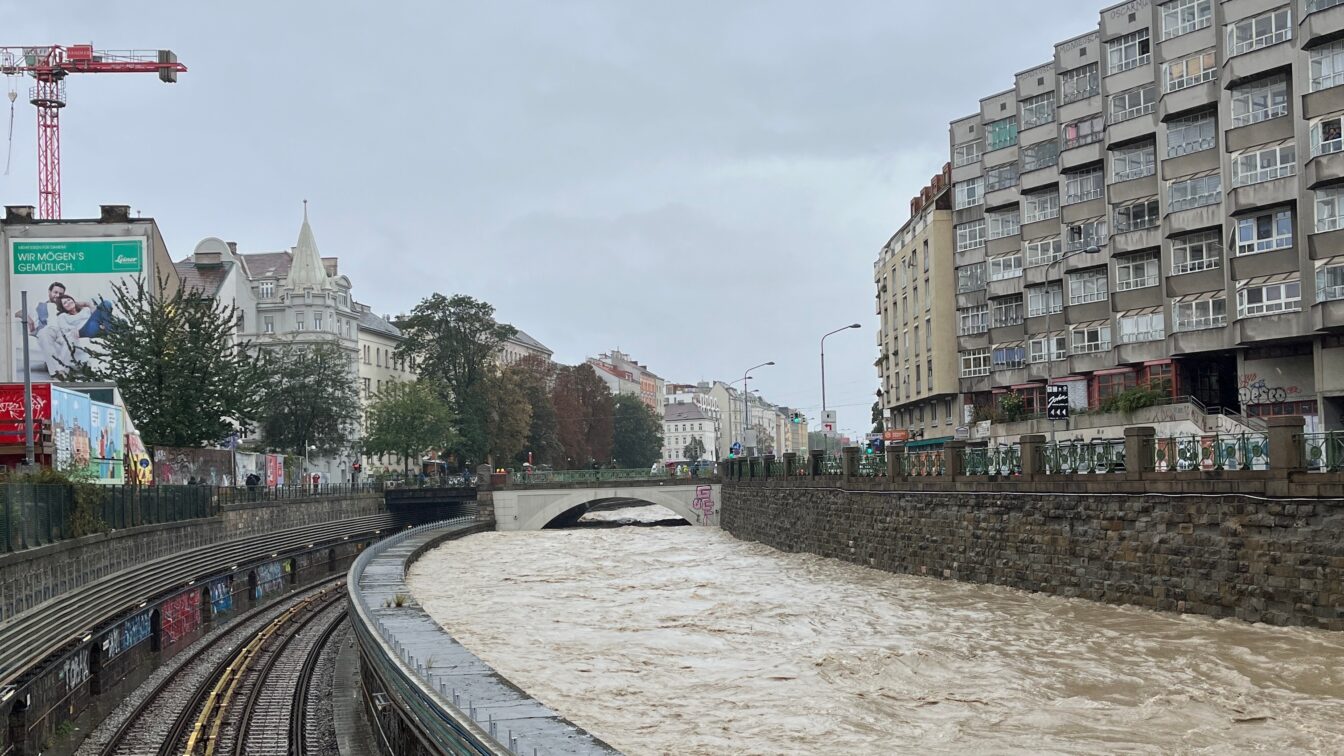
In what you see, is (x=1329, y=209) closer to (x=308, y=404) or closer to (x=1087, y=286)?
(x=1087, y=286)

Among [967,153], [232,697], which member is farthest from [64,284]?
[232,697]

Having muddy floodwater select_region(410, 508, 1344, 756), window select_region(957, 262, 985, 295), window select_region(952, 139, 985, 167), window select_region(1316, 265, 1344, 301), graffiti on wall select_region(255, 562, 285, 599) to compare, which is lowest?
graffiti on wall select_region(255, 562, 285, 599)

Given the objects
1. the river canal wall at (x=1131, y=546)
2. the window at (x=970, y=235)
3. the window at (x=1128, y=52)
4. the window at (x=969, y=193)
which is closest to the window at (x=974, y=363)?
the window at (x=970, y=235)

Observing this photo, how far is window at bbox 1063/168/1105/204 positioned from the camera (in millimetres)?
64812

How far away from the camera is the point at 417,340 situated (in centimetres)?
11675

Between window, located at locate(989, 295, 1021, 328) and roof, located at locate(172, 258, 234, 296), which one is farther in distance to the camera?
roof, located at locate(172, 258, 234, 296)

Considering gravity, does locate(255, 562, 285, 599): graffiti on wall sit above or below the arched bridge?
below

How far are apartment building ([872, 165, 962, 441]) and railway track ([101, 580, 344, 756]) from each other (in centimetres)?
4300

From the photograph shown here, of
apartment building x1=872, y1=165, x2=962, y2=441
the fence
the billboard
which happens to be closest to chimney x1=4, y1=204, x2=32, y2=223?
the billboard

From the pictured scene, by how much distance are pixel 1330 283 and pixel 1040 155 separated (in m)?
25.8

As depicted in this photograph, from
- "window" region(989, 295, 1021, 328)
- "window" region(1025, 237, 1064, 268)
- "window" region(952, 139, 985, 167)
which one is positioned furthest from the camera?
"window" region(952, 139, 985, 167)

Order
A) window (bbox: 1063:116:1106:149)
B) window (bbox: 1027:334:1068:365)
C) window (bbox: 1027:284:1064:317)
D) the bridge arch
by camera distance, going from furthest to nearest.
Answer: the bridge arch
window (bbox: 1027:284:1064:317)
window (bbox: 1027:334:1068:365)
window (bbox: 1063:116:1106:149)

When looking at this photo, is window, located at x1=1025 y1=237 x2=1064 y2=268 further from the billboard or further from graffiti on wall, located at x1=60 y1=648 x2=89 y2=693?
graffiti on wall, located at x1=60 y1=648 x2=89 y2=693

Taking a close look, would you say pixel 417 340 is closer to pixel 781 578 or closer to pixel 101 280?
pixel 101 280
